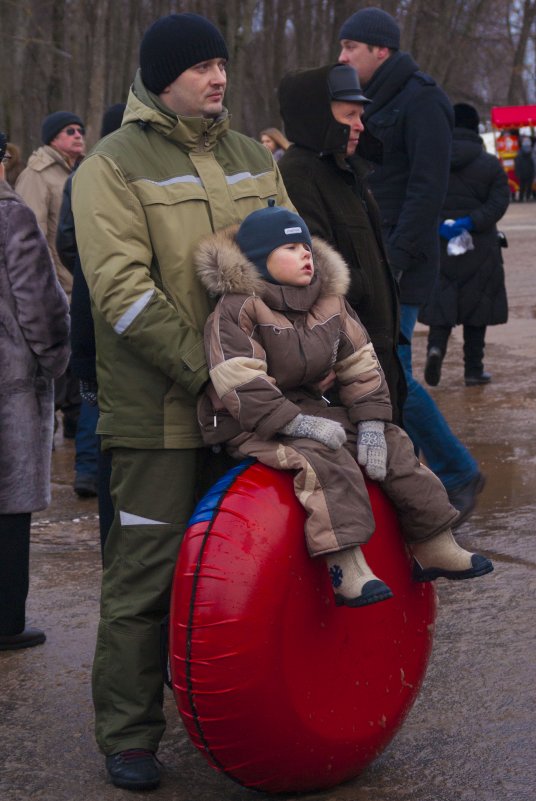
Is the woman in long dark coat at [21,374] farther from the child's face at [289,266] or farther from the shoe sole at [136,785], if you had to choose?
the child's face at [289,266]

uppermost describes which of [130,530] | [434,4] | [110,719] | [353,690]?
[130,530]

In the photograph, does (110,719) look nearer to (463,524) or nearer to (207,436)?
(207,436)

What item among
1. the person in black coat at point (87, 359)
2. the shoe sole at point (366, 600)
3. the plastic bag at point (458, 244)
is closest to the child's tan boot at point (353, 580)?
the shoe sole at point (366, 600)

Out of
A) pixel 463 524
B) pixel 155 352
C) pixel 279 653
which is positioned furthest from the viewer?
pixel 463 524

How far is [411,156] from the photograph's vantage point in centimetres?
607

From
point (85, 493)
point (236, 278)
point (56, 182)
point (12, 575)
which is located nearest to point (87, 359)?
point (236, 278)

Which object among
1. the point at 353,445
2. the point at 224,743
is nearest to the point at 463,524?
the point at 353,445

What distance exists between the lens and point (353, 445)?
3564 mm

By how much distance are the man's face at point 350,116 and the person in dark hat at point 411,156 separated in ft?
4.67

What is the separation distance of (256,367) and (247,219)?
0.42 m

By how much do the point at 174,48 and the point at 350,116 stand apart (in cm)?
104

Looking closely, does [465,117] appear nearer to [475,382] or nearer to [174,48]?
[475,382]

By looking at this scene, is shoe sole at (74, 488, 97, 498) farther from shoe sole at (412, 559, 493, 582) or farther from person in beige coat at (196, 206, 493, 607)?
shoe sole at (412, 559, 493, 582)

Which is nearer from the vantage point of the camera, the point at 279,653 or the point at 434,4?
the point at 279,653
